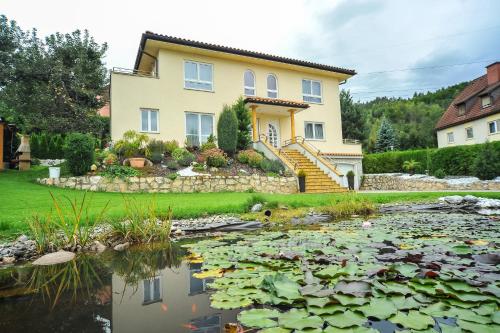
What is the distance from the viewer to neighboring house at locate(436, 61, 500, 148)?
21656 mm

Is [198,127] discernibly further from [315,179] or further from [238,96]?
[315,179]

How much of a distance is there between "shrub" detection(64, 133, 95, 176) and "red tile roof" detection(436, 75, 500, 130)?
85.8 feet

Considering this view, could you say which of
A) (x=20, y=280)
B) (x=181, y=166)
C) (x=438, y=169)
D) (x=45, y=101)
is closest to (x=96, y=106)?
(x=45, y=101)

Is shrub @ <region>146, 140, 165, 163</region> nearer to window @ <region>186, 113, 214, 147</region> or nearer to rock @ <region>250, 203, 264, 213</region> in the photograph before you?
window @ <region>186, 113, 214, 147</region>

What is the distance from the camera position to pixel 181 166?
1234 centimetres

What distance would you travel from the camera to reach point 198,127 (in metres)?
15.6

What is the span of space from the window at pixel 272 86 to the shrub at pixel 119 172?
10101 mm

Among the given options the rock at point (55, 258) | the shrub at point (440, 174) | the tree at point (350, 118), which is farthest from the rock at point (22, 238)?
the tree at point (350, 118)

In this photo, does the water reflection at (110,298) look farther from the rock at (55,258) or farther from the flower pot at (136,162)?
the flower pot at (136,162)

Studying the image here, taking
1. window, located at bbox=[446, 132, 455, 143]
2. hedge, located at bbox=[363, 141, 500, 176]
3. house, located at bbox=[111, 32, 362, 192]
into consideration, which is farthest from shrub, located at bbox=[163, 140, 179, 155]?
window, located at bbox=[446, 132, 455, 143]

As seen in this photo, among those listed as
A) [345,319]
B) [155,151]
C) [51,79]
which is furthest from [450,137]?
[51,79]

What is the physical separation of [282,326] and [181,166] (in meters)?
11.3

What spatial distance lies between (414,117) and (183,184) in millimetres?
45655

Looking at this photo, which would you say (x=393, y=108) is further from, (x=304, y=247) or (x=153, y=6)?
(x=304, y=247)
